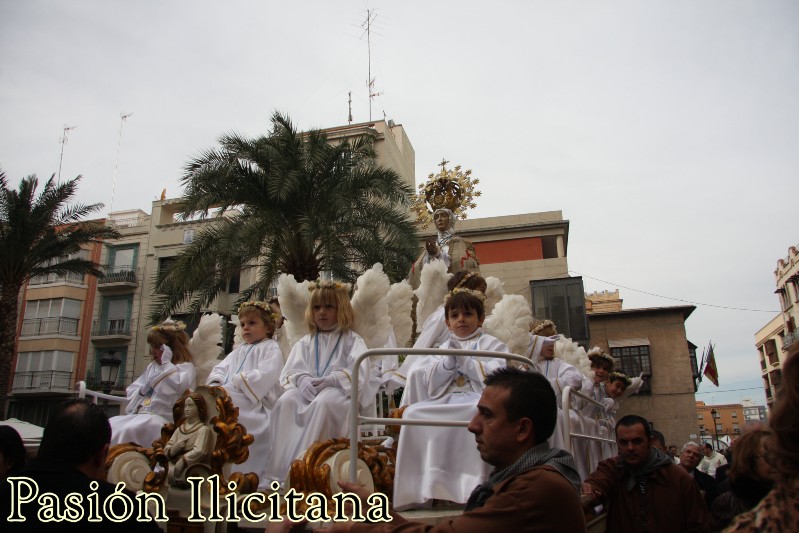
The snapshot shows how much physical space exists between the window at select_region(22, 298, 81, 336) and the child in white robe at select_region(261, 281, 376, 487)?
128 ft

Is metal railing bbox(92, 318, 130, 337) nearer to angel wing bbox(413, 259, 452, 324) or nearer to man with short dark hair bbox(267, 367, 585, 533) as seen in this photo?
angel wing bbox(413, 259, 452, 324)

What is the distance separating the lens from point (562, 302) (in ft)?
99.0

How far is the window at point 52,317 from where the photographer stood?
40.1 metres

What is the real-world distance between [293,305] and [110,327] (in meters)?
37.3

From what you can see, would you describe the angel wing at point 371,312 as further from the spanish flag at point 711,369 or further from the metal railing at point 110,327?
the metal railing at point 110,327

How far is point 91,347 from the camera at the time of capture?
4025 centimetres

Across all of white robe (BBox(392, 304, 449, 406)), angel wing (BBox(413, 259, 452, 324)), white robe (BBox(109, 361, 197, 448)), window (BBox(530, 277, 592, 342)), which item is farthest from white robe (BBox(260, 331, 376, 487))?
window (BBox(530, 277, 592, 342))

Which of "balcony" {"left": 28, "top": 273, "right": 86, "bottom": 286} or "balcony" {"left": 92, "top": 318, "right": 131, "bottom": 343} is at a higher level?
"balcony" {"left": 28, "top": 273, "right": 86, "bottom": 286}

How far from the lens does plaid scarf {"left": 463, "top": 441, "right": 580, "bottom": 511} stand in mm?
2711

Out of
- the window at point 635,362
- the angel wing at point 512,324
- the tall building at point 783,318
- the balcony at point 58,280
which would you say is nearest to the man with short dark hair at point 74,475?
the angel wing at point 512,324

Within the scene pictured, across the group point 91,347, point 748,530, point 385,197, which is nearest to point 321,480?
point 748,530

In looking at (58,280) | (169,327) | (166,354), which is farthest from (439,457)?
(58,280)

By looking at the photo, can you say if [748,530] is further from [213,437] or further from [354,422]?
[213,437]

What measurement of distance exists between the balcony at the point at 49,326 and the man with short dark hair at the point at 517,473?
4276 centimetres
